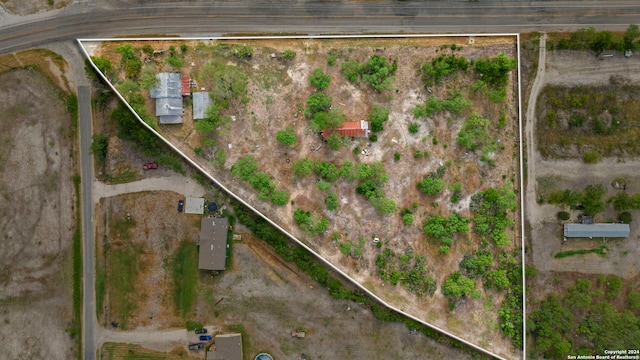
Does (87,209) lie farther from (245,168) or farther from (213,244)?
(245,168)

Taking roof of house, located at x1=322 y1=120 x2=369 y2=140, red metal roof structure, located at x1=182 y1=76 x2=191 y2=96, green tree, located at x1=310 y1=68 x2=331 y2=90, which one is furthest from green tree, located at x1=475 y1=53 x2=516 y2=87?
red metal roof structure, located at x1=182 y1=76 x2=191 y2=96

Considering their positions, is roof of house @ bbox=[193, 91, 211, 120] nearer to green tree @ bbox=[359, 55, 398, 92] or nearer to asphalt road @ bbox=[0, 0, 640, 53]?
asphalt road @ bbox=[0, 0, 640, 53]

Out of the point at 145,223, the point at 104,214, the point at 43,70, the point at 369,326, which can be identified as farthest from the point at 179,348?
the point at 43,70

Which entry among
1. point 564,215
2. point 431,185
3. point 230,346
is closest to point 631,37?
point 564,215

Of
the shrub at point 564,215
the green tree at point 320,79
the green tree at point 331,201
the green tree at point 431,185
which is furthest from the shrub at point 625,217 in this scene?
the green tree at point 320,79

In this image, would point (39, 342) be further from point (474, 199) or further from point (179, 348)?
point (474, 199)

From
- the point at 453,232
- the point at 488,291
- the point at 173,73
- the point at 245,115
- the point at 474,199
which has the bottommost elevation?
the point at 488,291
